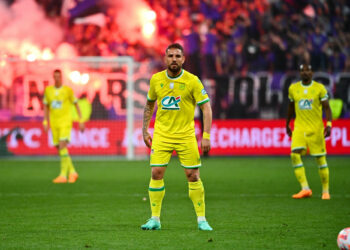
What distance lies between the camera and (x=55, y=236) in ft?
24.4

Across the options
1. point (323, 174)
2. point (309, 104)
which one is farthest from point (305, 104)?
point (323, 174)

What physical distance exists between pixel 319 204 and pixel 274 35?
17901 millimetres

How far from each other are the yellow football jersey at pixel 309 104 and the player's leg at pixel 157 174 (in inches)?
163

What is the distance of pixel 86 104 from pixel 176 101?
15.4 meters

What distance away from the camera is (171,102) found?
26.0 ft

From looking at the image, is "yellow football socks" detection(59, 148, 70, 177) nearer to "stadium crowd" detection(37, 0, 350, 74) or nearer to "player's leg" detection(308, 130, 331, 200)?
"player's leg" detection(308, 130, 331, 200)

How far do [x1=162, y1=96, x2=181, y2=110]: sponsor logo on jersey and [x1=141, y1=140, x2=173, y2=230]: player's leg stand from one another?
0.41 m

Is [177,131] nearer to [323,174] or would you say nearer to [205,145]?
[205,145]

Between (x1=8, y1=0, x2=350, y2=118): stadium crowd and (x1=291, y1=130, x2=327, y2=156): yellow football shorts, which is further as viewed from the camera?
(x1=8, y1=0, x2=350, y2=118): stadium crowd

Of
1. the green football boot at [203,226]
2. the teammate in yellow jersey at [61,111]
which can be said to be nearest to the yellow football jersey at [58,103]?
the teammate in yellow jersey at [61,111]

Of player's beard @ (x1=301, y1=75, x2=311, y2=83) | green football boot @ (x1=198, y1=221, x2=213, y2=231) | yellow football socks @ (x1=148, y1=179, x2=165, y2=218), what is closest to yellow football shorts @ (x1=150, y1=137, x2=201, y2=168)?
yellow football socks @ (x1=148, y1=179, x2=165, y2=218)

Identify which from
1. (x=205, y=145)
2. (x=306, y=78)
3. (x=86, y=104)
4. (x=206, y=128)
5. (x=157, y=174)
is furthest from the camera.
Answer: (x=86, y=104)

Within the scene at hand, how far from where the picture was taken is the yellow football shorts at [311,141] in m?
11.5

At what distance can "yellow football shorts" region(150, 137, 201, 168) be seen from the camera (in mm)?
7895
